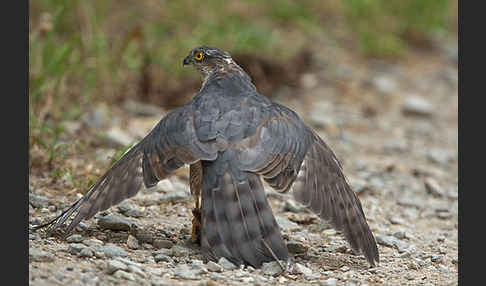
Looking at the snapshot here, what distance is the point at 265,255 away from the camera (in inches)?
165

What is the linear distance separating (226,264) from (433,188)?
3453 millimetres

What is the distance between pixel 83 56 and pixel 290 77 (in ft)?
9.68

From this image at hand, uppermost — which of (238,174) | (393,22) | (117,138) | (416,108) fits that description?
(393,22)

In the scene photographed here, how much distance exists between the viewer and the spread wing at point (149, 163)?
438 centimetres

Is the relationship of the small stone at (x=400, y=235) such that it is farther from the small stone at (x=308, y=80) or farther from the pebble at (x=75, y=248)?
the small stone at (x=308, y=80)

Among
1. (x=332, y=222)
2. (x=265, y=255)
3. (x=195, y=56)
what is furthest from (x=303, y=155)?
(x=195, y=56)

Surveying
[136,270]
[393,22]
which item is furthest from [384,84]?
[136,270]

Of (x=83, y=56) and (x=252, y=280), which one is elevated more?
(x=83, y=56)

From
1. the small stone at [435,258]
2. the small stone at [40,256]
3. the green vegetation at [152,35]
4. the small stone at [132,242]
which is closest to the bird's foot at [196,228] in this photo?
the small stone at [132,242]

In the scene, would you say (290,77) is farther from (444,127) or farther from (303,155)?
(303,155)

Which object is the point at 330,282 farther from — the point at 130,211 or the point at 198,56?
the point at 198,56

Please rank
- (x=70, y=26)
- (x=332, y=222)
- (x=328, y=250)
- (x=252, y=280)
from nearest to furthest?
(x=252, y=280), (x=332, y=222), (x=328, y=250), (x=70, y=26)

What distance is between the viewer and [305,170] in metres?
4.55

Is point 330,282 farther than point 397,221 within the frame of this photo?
No
